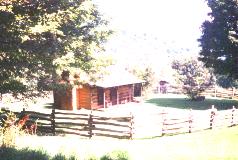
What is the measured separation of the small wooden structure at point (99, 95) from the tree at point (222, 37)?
11.0 m

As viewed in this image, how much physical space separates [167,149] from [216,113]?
8.62 m

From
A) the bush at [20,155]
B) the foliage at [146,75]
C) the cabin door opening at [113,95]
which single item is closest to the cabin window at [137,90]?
the foliage at [146,75]

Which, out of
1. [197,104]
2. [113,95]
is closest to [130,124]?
[113,95]

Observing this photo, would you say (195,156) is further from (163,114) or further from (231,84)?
(231,84)

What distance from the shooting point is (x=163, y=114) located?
23188mm

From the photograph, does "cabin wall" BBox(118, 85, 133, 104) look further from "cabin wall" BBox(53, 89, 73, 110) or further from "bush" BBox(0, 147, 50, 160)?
"bush" BBox(0, 147, 50, 160)

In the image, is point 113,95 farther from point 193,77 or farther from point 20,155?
point 20,155

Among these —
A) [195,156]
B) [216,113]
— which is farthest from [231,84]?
[195,156]

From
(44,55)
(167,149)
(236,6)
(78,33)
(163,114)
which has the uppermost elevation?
(236,6)

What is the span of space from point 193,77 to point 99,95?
15236 mm

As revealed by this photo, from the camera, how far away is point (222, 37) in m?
41.5

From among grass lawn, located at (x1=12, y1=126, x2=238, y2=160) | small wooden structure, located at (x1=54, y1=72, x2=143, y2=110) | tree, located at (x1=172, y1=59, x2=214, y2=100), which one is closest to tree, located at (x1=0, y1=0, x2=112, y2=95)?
grass lawn, located at (x1=12, y1=126, x2=238, y2=160)

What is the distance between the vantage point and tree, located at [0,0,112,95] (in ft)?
49.0

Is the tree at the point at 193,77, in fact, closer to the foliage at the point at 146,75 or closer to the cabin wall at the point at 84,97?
the foliage at the point at 146,75
